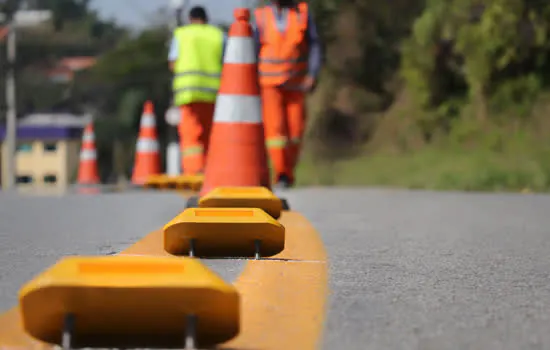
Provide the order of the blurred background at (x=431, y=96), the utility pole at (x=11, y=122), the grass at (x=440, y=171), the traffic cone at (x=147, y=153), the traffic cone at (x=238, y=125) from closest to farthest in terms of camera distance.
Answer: the traffic cone at (x=238, y=125) < the grass at (x=440, y=171) < the blurred background at (x=431, y=96) < the traffic cone at (x=147, y=153) < the utility pole at (x=11, y=122)

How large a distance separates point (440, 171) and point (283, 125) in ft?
13.7

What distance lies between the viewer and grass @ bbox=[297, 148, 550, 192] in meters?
13.6

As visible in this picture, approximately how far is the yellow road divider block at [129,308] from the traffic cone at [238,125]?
17.5ft

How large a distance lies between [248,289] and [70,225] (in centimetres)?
338

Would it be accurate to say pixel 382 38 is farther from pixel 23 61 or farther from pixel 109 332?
pixel 23 61

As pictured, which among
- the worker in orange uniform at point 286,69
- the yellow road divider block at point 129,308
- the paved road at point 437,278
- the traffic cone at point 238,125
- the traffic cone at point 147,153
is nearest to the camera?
the yellow road divider block at point 129,308

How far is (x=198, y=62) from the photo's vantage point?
11.7 metres

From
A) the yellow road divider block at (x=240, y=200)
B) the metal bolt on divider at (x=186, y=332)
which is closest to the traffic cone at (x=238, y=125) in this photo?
the yellow road divider block at (x=240, y=200)

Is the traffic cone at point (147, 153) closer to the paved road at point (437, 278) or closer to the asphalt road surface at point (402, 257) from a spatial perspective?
the asphalt road surface at point (402, 257)

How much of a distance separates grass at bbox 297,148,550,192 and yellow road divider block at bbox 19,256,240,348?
1041 centimetres

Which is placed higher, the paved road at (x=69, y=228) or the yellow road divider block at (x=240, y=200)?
the yellow road divider block at (x=240, y=200)

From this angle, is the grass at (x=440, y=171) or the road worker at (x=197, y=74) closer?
the road worker at (x=197, y=74)

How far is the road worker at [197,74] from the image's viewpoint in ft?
38.3

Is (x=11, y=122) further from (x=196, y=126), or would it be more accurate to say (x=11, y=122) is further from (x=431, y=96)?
(x=196, y=126)
